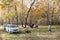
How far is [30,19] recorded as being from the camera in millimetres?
52594

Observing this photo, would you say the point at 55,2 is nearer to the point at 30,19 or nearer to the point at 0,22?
the point at 30,19

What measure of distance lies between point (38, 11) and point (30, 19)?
132 inches

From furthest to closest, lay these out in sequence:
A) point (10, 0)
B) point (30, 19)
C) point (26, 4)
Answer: point (30, 19), point (26, 4), point (10, 0)

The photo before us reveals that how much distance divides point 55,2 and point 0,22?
19.8 meters

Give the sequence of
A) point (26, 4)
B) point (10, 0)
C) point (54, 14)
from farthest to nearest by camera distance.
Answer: point (54, 14), point (26, 4), point (10, 0)

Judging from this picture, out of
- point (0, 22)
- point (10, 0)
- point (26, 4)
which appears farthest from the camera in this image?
point (0, 22)

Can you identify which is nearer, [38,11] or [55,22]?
[38,11]

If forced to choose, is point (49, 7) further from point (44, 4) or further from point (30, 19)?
point (30, 19)

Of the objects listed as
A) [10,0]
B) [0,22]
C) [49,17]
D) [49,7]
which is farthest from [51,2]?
[10,0]

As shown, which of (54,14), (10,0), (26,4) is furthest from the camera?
(54,14)

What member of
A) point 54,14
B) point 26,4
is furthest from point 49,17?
point 26,4

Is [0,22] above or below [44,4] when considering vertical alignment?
below

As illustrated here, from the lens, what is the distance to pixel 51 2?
53781 millimetres

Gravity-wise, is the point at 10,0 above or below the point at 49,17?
above
